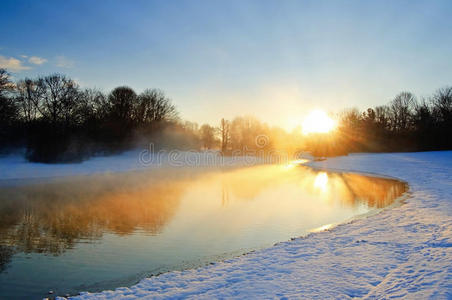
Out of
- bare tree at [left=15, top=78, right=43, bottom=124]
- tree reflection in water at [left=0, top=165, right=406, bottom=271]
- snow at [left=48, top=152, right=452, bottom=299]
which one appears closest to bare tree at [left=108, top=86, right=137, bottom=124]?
bare tree at [left=15, top=78, right=43, bottom=124]

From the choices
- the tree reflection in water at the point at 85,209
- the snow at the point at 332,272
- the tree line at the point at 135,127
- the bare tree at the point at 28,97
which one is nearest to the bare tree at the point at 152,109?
the tree line at the point at 135,127

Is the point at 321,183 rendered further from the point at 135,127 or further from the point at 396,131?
the point at 396,131

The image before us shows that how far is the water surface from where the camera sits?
20.4 ft

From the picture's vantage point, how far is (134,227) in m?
9.63

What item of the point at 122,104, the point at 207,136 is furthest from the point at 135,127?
the point at 207,136

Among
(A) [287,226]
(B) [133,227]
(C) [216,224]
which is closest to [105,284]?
(B) [133,227]

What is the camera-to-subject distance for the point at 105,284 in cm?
559

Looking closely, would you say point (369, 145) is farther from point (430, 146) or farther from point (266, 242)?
point (266, 242)

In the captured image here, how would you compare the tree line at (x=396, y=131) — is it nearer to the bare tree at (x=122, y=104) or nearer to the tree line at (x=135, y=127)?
the tree line at (x=135, y=127)

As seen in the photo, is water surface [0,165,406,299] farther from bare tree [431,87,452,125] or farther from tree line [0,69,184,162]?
bare tree [431,87,452,125]

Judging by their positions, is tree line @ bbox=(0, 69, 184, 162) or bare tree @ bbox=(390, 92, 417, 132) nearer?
tree line @ bbox=(0, 69, 184, 162)

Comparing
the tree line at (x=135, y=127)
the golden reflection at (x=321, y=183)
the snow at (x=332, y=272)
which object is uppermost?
the tree line at (x=135, y=127)

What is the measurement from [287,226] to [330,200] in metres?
5.66

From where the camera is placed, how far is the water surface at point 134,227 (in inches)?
244
